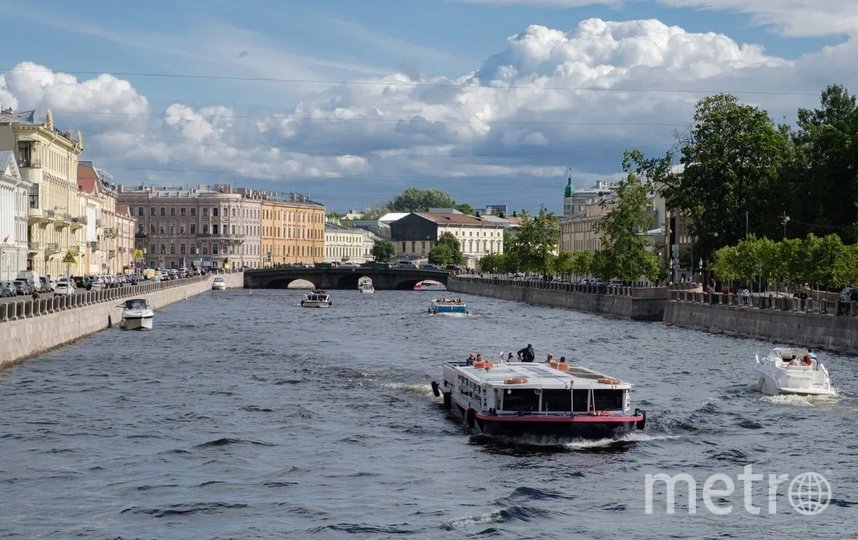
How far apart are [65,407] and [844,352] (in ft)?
103

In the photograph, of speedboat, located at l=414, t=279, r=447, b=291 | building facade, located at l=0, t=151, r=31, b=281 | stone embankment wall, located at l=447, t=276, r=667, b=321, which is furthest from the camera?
speedboat, located at l=414, t=279, r=447, b=291

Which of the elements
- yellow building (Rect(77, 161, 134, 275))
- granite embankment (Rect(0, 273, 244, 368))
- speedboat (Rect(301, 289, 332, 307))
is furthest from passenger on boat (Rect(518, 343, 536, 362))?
yellow building (Rect(77, 161, 134, 275))

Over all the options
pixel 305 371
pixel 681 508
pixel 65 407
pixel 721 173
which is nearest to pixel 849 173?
pixel 721 173

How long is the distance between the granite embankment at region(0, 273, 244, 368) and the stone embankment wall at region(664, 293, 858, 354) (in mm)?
30322

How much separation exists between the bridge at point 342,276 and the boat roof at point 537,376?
142 m

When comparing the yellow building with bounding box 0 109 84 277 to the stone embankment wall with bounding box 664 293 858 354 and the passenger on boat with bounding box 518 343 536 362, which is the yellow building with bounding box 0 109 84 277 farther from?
the passenger on boat with bounding box 518 343 536 362

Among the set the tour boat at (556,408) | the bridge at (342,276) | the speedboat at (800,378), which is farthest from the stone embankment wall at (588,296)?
Result: the tour boat at (556,408)

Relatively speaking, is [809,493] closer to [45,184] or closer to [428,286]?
[45,184]

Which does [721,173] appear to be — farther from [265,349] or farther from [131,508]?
[131,508]

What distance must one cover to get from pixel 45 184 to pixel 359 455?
95.0 m

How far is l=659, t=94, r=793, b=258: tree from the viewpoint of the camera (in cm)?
10706

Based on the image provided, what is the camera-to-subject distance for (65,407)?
1666 inches

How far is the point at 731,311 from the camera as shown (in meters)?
77.4

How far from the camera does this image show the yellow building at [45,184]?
119625mm
